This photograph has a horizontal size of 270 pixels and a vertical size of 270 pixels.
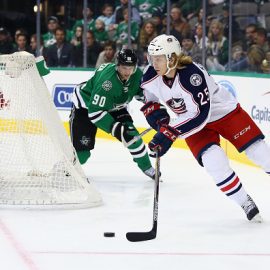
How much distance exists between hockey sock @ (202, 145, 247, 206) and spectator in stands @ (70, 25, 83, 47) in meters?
4.94

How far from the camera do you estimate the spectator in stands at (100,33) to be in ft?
28.7

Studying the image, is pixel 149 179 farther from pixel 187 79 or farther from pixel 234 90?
pixel 187 79

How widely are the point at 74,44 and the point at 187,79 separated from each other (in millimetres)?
5063

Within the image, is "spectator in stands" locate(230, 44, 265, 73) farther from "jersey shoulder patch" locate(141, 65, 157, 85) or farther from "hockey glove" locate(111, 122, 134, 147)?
"jersey shoulder patch" locate(141, 65, 157, 85)

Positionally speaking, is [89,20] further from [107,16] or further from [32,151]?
[32,151]

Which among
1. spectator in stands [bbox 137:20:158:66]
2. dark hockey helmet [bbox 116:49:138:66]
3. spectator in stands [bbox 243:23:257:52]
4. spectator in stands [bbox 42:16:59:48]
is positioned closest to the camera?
dark hockey helmet [bbox 116:49:138:66]

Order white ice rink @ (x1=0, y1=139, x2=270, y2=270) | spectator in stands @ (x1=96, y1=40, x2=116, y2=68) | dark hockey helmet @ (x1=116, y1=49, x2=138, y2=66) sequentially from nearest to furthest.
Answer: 1. white ice rink @ (x1=0, y1=139, x2=270, y2=270)
2. dark hockey helmet @ (x1=116, y1=49, x2=138, y2=66)
3. spectator in stands @ (x1=96, y1=40, x2=116, y2=68)

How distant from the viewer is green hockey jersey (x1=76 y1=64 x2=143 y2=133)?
17.2 feet

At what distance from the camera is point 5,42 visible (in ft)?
30.3

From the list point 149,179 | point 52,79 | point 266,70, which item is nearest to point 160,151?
point 149,179

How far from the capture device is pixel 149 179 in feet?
19.0

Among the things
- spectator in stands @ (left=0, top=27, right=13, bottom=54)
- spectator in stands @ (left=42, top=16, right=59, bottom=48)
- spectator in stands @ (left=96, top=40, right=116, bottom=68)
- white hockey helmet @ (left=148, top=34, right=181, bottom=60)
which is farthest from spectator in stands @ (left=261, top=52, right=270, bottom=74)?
spectator in stands @ (left=0, top=27, right=13, bottom=54)

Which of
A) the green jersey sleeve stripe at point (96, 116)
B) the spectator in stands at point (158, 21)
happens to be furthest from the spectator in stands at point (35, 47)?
the green jersey sleeve stripe at point (96, 116)

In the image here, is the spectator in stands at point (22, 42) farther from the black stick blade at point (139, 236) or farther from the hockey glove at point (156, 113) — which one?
the black stick blade at point (139, 236)
